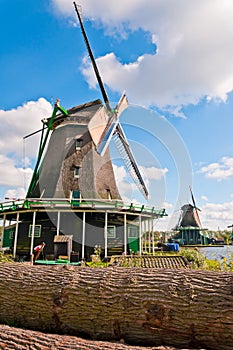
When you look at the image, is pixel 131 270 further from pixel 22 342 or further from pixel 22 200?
pixel 22 200

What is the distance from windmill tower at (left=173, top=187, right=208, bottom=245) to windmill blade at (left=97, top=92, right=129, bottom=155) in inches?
1356

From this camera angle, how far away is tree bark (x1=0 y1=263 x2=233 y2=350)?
10.4 ft

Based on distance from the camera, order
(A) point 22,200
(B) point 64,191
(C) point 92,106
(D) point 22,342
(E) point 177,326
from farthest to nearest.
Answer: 1. (C) point 92,106
2. (B) point 64,191
3. (A) point 22,200
4. (D) point 22,342
5. (E) point 177,326

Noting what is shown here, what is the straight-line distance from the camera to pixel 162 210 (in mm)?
18328

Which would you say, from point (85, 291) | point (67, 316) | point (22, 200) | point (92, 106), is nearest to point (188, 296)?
point (85, 291)

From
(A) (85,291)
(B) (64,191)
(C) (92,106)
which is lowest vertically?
(A) (85,291)

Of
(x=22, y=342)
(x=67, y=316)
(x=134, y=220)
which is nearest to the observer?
(x=22, y=342)

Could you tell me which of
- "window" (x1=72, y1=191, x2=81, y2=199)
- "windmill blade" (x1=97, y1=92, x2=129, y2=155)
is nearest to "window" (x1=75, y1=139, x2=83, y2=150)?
"windmill blade" (x1=97, y1=92, x2=129, y2=155)

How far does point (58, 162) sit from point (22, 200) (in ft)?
13.1

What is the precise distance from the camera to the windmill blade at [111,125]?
1830 centimetres

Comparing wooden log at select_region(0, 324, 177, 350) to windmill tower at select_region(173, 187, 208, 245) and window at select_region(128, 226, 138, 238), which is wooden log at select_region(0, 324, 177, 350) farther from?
windmill tower at select_region(173, 187, 208, 245)

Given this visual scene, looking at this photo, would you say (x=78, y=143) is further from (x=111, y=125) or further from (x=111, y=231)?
(x=111, y=231)

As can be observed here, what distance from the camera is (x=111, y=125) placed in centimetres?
1986

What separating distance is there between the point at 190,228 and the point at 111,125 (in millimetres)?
35828
